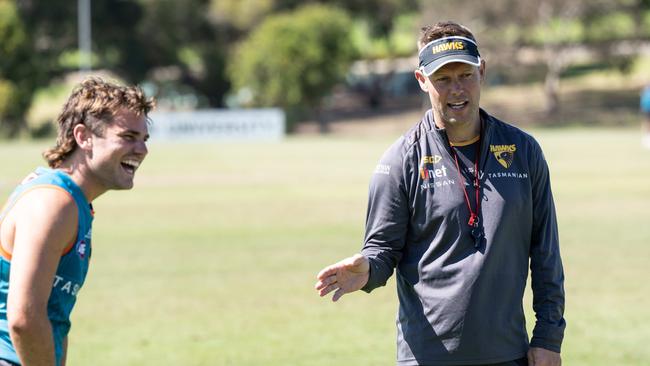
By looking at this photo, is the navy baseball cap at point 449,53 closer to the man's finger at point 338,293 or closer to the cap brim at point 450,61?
the cap brim at point 450,61

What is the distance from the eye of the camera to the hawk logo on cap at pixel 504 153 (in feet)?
15.2

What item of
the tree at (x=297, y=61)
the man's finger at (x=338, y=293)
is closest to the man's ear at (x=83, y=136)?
the man's finger at (x=338, y=293)

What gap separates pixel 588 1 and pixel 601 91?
10274 millimetres

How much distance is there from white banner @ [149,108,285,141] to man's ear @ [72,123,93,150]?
147 ft

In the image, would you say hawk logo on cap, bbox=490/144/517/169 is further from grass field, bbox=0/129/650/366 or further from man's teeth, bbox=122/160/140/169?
grass field, bbox=0/129/650/366

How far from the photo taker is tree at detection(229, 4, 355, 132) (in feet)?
206

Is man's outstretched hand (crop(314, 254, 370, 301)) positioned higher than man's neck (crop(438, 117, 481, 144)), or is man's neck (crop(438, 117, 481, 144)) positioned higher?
man's neck (crop(438, 117, 481, 144))

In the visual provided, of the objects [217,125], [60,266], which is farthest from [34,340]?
[217,125]

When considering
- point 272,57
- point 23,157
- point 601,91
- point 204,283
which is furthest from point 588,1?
point 204,283

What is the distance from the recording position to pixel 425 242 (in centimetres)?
470

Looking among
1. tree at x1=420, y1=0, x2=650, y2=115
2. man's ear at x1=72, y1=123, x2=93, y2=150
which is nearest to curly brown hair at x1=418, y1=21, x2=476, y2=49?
man's ear at x1=72, y1=123, x2=93, y2=150

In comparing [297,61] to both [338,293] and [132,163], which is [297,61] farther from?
[132,163]

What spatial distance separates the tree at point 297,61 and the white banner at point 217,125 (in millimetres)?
10200

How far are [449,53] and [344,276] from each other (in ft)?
3.65
